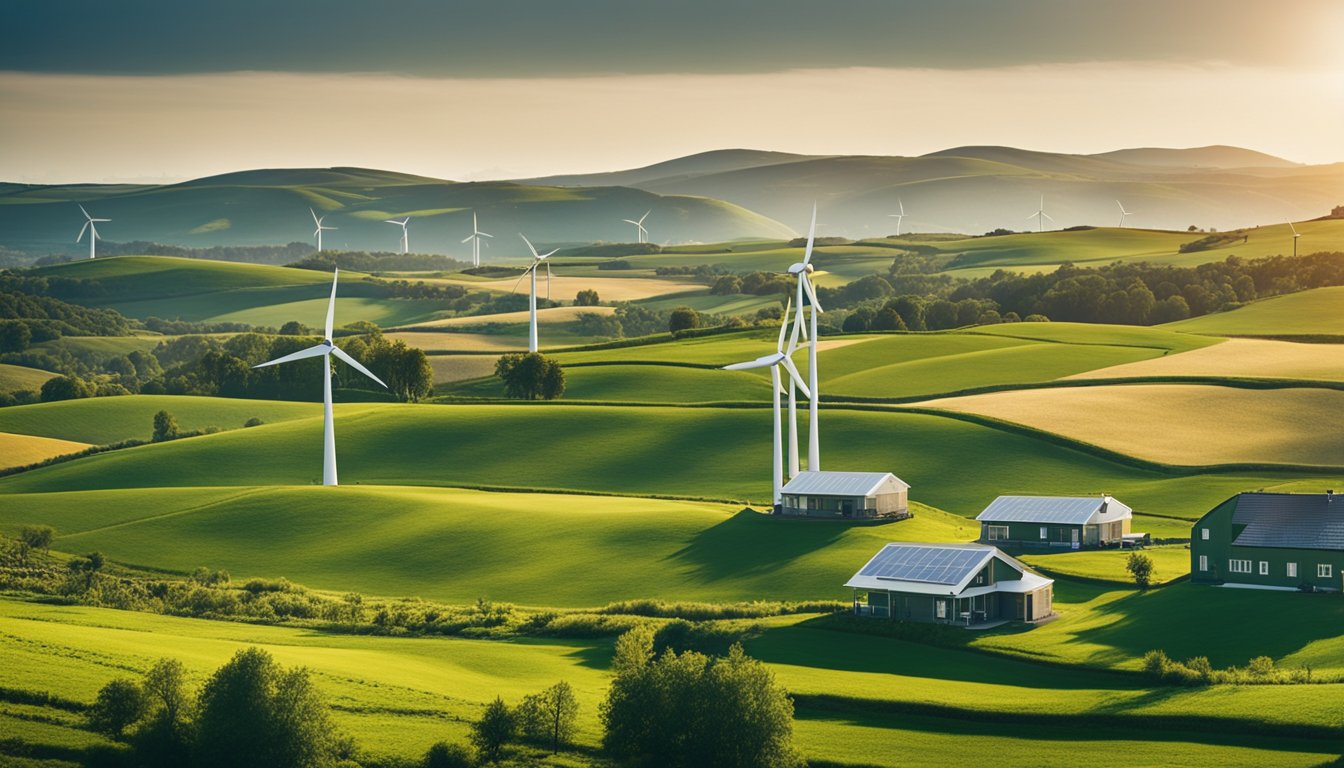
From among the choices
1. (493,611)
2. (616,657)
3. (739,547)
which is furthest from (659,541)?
(616,657)

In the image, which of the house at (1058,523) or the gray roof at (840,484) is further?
the gray roof at (840,484)

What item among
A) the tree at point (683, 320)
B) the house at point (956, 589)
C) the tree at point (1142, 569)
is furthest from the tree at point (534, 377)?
the tree at point (1142, 569)

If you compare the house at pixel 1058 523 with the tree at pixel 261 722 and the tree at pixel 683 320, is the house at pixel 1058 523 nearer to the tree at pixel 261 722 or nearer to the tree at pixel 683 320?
the tree at pixel 261 722

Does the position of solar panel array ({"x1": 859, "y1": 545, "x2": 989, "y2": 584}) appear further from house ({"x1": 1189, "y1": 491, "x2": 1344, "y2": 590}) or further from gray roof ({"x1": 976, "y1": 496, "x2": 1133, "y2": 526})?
gray roof ({"x1": 976, "y1": 496, "x2": 1133, "y2": 526})

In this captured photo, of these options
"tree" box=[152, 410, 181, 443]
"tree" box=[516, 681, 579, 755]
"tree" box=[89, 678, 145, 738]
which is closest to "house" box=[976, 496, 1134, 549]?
"tree" box=[516, 681, 579, 755]

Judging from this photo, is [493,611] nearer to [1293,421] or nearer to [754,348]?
[1293,421]

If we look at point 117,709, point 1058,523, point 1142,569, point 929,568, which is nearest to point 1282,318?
point 1058,523

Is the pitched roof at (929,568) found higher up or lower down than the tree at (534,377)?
lower down
